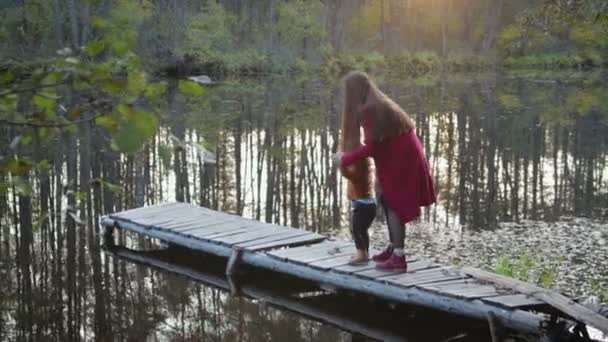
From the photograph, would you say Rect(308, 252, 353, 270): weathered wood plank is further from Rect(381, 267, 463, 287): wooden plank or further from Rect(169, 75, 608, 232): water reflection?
Rect(169, 75, 608, 232): water reflection

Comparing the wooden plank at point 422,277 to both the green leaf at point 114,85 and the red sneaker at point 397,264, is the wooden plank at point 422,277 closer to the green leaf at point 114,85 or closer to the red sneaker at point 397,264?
the red sneaker at point 397,264

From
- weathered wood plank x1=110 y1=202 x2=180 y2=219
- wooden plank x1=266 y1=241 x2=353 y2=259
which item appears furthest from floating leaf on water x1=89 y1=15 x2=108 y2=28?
weathered wood plank x1=110 y1=202 x2=180 y2=219

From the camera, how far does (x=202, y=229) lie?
30.1 feet

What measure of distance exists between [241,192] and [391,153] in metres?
6.93

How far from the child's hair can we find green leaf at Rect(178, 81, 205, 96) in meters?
4.45

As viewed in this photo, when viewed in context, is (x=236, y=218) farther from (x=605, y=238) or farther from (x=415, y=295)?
(x=605, y=238)

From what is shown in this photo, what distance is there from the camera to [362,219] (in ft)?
23.1

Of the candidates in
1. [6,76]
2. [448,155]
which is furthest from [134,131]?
[448,155]

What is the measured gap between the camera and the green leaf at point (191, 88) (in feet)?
6.44

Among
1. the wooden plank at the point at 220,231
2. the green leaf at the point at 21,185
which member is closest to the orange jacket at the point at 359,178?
the wooden plank at the point at 220,231

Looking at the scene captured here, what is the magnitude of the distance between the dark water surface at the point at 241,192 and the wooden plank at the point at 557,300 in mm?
454

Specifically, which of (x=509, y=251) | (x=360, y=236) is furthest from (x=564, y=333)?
(x=509, y=251)

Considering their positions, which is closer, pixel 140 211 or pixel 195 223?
pixel 195 223

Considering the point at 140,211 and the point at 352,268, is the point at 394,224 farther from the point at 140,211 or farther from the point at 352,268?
the point at 140,211
